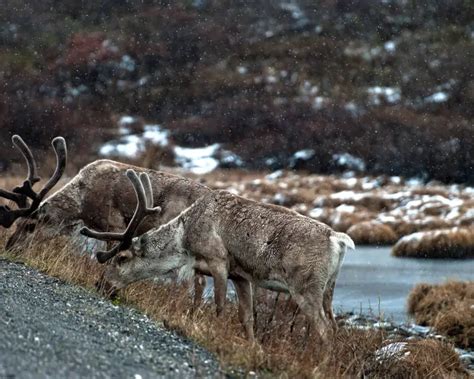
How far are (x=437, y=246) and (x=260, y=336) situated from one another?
18.2 m

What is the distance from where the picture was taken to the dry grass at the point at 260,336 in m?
7.90

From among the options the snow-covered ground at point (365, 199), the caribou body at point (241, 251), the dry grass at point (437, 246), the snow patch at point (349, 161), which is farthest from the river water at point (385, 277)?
the snow patch at point (349, 161)

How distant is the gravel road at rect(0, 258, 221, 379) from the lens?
6.65m

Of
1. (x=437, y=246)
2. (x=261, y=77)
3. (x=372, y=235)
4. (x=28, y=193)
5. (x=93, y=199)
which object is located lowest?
(x=261, y=77)

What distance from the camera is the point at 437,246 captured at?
91.8 feet

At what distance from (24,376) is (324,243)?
4536mm

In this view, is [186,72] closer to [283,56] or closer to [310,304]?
[283,56]

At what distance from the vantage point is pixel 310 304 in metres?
10.1

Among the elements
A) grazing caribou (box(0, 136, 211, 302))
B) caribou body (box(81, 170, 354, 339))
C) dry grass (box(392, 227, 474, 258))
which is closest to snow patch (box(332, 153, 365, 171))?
dry grass (box(392, 227, 474, 258))

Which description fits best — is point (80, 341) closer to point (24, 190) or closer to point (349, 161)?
point (24, 190)

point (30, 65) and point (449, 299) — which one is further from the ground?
point (449, 299)

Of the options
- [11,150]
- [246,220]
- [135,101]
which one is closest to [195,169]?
[11,150]

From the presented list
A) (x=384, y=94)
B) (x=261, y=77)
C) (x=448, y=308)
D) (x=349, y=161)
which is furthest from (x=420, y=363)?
(x=261, y=77)

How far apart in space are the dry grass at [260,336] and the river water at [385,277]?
516 cm
